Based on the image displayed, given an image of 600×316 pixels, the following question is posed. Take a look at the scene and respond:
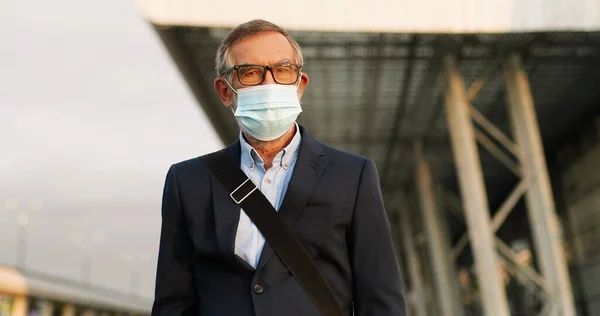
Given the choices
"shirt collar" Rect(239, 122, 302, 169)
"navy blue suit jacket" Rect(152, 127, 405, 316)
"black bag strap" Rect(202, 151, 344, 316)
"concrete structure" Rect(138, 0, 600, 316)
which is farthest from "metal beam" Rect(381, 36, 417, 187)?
"black bag strap" Rect(202, 151, 344, 316)

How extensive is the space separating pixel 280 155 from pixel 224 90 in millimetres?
351

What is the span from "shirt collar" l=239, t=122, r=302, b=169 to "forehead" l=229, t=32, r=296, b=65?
30cm

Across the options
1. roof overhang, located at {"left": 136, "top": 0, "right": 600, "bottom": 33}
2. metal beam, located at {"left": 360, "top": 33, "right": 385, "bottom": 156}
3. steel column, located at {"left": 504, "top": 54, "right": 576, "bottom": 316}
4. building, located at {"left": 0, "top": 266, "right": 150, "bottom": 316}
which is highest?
roof overhang, located at {"left": 136, "top": 0, "right": 600, "bottom": 33}

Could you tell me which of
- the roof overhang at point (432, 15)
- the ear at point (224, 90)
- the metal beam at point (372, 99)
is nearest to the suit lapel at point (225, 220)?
the ear at point (224, 90)

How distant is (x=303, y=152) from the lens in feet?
9.75

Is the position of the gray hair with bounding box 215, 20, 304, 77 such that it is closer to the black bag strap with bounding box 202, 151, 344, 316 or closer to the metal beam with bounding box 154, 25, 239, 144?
the black bag strap with bounding box 202, 151, 344, 316

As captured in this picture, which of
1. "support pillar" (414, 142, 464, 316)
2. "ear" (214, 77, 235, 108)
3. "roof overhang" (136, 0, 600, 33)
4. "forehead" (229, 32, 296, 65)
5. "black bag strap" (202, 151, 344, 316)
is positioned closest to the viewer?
"black bag strap" (202, 151, 344, 316)

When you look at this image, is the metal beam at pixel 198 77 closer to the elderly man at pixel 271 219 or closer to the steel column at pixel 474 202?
the steel column at pixel 474 202

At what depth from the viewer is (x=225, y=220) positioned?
2863 mm

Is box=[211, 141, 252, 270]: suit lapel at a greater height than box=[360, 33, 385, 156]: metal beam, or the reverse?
box=[360, 33, 385, 156]: metal beam

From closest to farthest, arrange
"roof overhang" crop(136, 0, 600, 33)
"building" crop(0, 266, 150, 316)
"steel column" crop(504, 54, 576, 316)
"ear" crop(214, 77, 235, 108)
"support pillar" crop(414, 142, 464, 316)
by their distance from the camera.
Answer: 1. "ear" crop(214, 77, 235, 108)
2. "roof overhang" crop(136, 0, 600, 33)
3. "steel column" crop(504, 54, 576, 316)
4. "support pillar" crop(414, 142, 464, 316)
5. "building" crop(0, 266, 150, 316)

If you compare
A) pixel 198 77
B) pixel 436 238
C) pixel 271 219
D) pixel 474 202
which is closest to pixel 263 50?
pixel 271 219

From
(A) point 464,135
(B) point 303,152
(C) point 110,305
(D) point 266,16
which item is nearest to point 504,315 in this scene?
(A) point 464,135

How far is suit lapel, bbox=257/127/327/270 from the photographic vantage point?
2816mm
